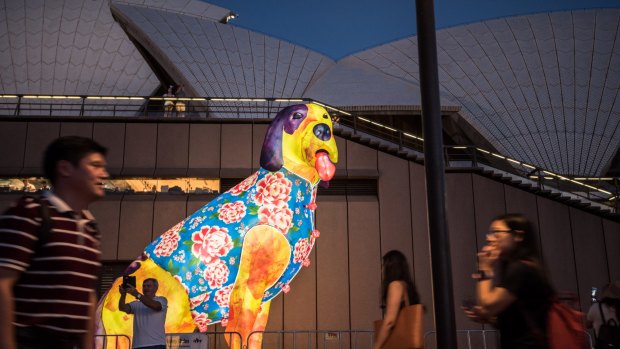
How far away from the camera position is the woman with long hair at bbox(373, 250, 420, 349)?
4.46 m

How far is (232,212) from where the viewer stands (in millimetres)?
7809

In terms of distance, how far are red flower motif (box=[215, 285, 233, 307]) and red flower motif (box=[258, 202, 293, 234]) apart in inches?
35.5

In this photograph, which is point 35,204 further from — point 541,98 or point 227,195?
point 541,98

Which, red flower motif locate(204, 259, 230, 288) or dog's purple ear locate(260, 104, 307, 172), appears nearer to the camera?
red flower motif locate(204, 259, 230, 288)

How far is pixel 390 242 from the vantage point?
14492 mm

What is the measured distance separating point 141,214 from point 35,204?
481 inches

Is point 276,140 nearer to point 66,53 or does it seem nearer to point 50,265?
Answer: point 50,265

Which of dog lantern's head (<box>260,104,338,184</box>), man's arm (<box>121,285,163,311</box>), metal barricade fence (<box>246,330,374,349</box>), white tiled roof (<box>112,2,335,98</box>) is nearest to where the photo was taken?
man's arm (<box>121,285,163,311</box>)

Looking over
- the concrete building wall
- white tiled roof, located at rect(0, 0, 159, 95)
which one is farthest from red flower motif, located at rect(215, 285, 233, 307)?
white tiled roof, located at rect(0, 0, 159, 95)

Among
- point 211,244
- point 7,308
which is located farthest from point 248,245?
point 7,308

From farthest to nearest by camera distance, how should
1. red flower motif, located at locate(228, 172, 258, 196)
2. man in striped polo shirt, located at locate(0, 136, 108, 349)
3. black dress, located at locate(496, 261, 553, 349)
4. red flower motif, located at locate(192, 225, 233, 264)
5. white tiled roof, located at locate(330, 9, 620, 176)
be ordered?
white tiled roof, located at locate(330, 9, 620, 176) → red flower motif, located at locate(228, 172, 258, 196) → red flower motif, located at locate(192, 225, 233, 264) → black dress, located at locate(496, 261, 553, 349) → man in striped polo shirt, located at locate(0, 136, 108, 349)

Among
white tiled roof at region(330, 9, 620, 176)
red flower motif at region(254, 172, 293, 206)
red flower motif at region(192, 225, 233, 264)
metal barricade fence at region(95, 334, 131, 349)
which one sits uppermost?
white tiled roof at region(330, 9, 620, 176)

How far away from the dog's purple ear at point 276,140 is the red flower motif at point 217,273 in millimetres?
1326

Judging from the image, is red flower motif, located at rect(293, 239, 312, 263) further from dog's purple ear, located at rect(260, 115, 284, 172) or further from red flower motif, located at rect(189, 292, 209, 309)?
red flower motif, located at rect(189, 292, 209, 309)
